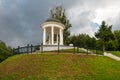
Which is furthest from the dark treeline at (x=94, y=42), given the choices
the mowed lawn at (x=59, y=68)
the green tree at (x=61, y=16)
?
the mowed lawn at (x=59, y=68)

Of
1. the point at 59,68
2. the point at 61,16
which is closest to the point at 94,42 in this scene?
the point at 61,16

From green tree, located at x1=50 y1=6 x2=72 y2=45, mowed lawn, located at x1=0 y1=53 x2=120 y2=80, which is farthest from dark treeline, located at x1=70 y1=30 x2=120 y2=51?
mowed lawn, located at x1=0 y1=53 x2=120 y2=80

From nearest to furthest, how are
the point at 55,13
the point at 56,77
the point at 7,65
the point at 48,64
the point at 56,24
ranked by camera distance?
the point at 56,77 < the point at 48,64 < the point at 7,65 < the point at 56,24 < the point at 55,13

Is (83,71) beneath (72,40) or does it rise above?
beneath

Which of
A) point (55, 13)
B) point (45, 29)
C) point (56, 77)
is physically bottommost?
point (56, 77)

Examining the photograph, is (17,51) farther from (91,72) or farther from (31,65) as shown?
(91,72)

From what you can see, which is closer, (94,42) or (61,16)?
(61,16)

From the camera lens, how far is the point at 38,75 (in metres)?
27.0

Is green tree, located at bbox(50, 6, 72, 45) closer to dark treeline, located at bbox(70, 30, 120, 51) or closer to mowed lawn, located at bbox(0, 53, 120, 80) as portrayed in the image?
dark treeline, located at bbox(70, 30, 120, 51)

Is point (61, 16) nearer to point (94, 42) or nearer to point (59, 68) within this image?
point (94, 42)

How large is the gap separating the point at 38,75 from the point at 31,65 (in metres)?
3.34

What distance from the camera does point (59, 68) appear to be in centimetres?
2850

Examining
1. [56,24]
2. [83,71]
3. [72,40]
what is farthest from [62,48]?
[72,40]

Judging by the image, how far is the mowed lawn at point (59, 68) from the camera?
26.8m
